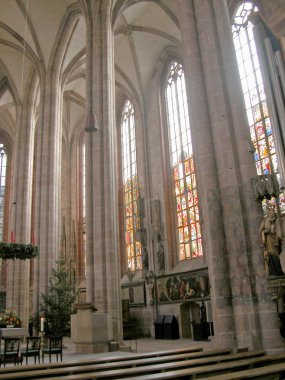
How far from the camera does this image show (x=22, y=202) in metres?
23.2

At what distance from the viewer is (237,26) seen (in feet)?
62.7

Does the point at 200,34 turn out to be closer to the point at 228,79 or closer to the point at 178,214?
the point at 228,79

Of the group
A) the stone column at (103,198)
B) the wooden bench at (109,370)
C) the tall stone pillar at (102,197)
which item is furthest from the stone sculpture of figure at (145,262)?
the wooden bench at (109,370)

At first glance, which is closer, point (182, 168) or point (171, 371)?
point (171, 371)

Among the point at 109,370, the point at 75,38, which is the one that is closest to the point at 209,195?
the point at 109,370

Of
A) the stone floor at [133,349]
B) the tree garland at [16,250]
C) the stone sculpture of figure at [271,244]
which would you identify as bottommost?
the stone floor at [133,349]

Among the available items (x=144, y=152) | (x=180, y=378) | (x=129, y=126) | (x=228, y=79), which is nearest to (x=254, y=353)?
(x=180, y=378)

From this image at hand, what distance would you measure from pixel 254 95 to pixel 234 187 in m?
9.82

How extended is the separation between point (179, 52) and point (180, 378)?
20.6 metres

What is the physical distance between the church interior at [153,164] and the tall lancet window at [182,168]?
9 cm

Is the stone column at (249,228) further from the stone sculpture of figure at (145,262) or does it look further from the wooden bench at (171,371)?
the stone sculpture of figure at (145,262)

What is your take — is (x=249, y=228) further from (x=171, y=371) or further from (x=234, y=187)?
(x=171, y=371)

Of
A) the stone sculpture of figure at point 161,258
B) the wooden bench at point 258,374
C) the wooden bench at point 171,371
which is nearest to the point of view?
the wooden bench at point 258,374

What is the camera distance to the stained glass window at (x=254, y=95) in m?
16.8
